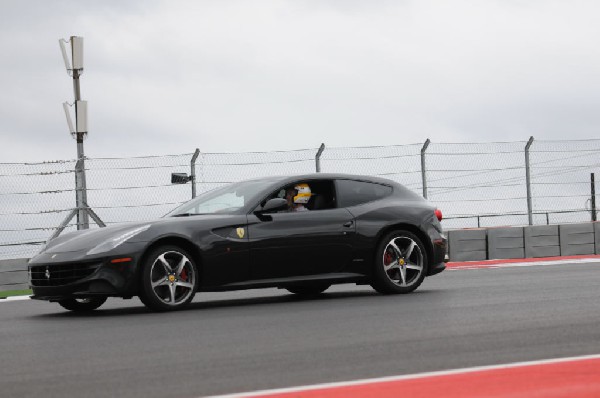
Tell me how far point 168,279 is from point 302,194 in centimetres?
193

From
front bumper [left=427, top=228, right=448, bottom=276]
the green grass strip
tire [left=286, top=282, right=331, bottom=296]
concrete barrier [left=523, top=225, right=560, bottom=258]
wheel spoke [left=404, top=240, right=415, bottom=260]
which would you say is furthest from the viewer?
concrete barrier [left=523, top=225, right=560, bottom=258]

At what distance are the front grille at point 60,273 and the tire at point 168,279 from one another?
490mm

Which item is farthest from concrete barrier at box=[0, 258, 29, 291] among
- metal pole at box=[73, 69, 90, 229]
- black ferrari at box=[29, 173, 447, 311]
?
black ferrari at box=[29, 173, 447, 311]

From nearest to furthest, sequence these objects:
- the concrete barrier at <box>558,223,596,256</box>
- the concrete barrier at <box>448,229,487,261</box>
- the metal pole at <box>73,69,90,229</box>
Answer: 1. the metal pole at <box>73,69,90,229</box>
2. the concrete barrier at <box>448,229,487,261</box>
3. the concrete barrier at <box>558,223,596,256</box>

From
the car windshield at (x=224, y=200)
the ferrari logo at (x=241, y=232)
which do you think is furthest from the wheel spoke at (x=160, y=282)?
the car windshield at (x=224, y=200)

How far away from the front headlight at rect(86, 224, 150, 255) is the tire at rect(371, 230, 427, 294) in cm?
274

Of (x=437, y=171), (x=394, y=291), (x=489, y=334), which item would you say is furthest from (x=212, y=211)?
(x=437, y=171)

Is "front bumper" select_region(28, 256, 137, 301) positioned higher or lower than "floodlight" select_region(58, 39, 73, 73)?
lower

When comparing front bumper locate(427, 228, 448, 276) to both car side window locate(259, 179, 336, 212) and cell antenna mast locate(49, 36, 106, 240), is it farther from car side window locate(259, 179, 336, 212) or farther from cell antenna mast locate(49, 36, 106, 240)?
cell antenna mast locate(49, 36, 106, 240)

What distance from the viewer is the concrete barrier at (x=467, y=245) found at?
21.6 m

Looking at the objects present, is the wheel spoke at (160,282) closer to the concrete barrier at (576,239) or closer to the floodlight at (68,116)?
the floodlight at (68,116)

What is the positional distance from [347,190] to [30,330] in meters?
3.94

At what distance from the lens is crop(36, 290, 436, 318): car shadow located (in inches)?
441

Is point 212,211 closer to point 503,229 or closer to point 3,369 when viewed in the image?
point 3,369
